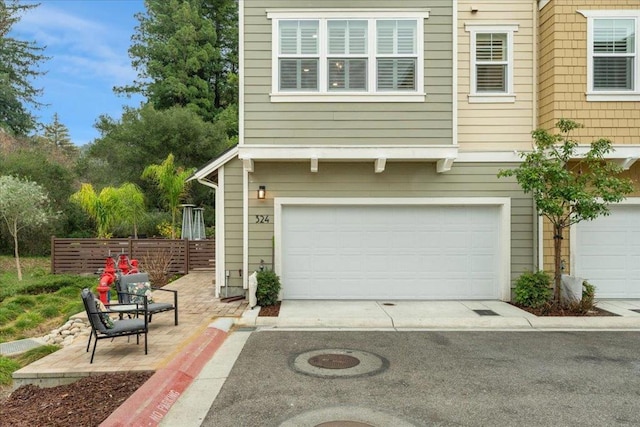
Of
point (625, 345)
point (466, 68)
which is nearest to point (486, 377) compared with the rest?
point (625, 345)

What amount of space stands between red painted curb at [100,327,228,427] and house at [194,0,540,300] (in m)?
3.64

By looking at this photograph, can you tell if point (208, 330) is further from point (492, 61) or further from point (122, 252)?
point (122, 252)

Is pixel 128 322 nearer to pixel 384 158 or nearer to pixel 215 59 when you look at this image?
pixel 384 158

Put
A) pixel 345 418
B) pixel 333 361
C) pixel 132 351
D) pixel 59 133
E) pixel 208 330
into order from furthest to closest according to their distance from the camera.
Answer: pixel 59 133 → pixel 208 330 → pixel 132 351 → pixel 333 361 → pixel 345 418

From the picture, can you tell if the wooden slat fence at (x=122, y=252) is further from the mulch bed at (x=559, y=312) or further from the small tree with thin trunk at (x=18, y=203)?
the mulch bed at (x=559, y=312)

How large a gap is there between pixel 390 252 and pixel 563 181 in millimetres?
3599

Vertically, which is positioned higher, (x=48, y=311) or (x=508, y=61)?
(x=508, y=61)

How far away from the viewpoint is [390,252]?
9.14 metres

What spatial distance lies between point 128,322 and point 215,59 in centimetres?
2390

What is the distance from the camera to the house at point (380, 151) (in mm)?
8562

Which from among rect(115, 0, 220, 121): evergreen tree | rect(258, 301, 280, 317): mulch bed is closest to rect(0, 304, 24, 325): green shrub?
rect(258, 301, 280, 317): mulch bed

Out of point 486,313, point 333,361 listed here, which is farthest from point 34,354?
point 486,313

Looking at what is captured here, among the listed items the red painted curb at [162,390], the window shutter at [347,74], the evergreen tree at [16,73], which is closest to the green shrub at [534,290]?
the window shutter at [347,74]

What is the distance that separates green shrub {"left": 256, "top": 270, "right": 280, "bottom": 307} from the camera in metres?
8.23
